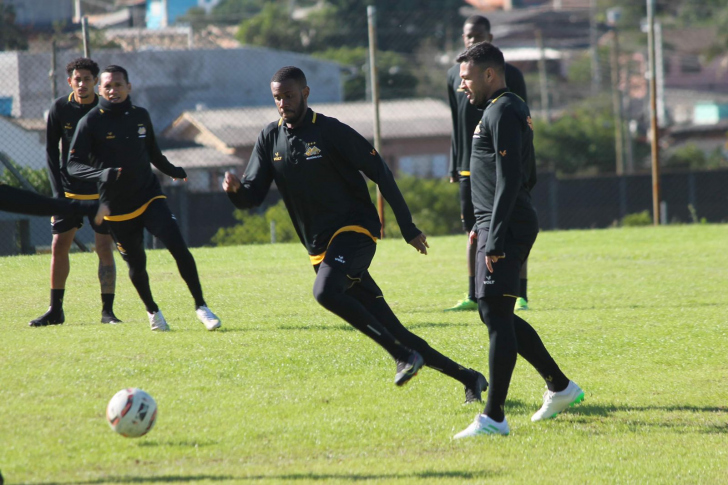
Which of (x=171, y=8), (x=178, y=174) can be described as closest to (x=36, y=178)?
(x=178, y=174)

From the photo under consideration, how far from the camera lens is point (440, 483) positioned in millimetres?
4484

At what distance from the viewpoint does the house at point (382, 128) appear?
108ft

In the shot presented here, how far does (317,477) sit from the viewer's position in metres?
4.53

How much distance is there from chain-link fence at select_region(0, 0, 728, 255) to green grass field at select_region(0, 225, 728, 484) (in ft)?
21.4

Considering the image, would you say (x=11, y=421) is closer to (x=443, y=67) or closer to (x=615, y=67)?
(x=615, y=67)

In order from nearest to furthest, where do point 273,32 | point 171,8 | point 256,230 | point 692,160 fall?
point 256,230, point 692,160, point 273,32, point 171,8

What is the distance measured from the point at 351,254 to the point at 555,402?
1464mm

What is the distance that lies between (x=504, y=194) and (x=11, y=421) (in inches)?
115

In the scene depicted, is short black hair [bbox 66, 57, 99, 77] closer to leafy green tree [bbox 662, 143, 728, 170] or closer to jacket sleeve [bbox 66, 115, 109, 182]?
jacket sleeve [bbox 66, 115, 109, 182]

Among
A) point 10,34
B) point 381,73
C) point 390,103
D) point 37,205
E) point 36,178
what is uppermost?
point 381,73

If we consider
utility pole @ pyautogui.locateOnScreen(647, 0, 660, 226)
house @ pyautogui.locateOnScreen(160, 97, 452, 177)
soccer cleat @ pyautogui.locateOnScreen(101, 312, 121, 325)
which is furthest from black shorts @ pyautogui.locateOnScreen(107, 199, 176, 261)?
house @ pyautogui.locateOnScreen(160, 97, 452, 177)

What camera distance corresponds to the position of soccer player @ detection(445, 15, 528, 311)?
817 cm

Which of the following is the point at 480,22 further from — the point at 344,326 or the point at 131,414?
the point at 131,414

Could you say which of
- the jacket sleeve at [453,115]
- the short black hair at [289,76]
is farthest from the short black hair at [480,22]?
the short black hair at [289,76]
